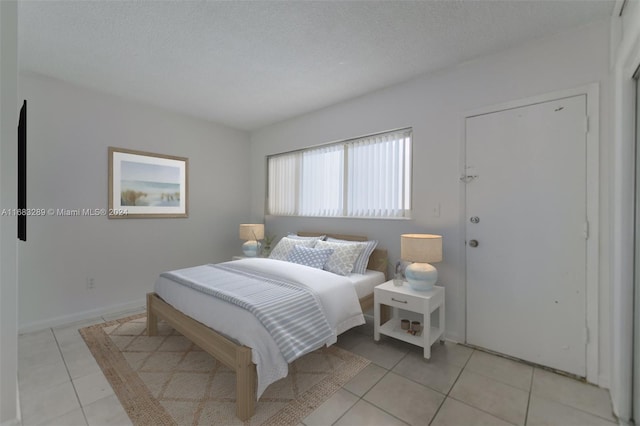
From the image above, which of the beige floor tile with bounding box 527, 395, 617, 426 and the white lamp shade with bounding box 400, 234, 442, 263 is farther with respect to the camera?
the white lamp shade with bounding box 400, 234, 442, 263

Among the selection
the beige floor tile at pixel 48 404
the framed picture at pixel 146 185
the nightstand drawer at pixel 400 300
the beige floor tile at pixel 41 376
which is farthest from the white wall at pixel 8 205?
the nightstand drawer at pixel 400 300

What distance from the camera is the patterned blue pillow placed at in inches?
118

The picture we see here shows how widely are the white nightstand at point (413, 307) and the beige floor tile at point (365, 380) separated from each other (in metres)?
0.39

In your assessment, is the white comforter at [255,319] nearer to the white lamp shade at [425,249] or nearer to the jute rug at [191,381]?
the jute rug at [191,381]

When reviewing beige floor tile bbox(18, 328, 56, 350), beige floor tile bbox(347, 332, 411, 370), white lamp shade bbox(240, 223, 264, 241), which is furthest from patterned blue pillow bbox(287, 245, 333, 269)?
beige floor tile bbox(18, 328, 56, 350)

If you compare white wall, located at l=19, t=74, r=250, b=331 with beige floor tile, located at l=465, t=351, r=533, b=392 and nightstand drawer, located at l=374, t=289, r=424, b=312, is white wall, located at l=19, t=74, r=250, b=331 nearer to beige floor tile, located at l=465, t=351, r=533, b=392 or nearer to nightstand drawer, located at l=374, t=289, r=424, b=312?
nightstand drawer, located at l=374, t=289, r=424, b=312

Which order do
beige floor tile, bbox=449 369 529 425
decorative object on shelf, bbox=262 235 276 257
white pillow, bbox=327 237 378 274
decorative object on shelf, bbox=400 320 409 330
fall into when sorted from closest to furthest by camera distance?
beige floor tile, bbox=449 369 529 425, decorative object on shelf, bbox=400 320 409 330, white pillow, bbox=327 237 378 274, decorative object on shelf, bbox=262 235 276 257

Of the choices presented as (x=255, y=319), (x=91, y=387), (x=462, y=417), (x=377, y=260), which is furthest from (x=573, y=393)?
(x=91, y=387)

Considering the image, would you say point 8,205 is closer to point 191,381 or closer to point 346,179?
point 191,381

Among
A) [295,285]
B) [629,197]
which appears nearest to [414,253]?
[295,285]

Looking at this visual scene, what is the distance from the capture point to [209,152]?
4.28 metres

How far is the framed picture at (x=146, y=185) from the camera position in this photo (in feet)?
11.1

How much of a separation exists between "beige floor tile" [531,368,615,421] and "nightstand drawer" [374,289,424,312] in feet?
Answer: 2.90

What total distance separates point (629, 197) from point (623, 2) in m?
1.24
